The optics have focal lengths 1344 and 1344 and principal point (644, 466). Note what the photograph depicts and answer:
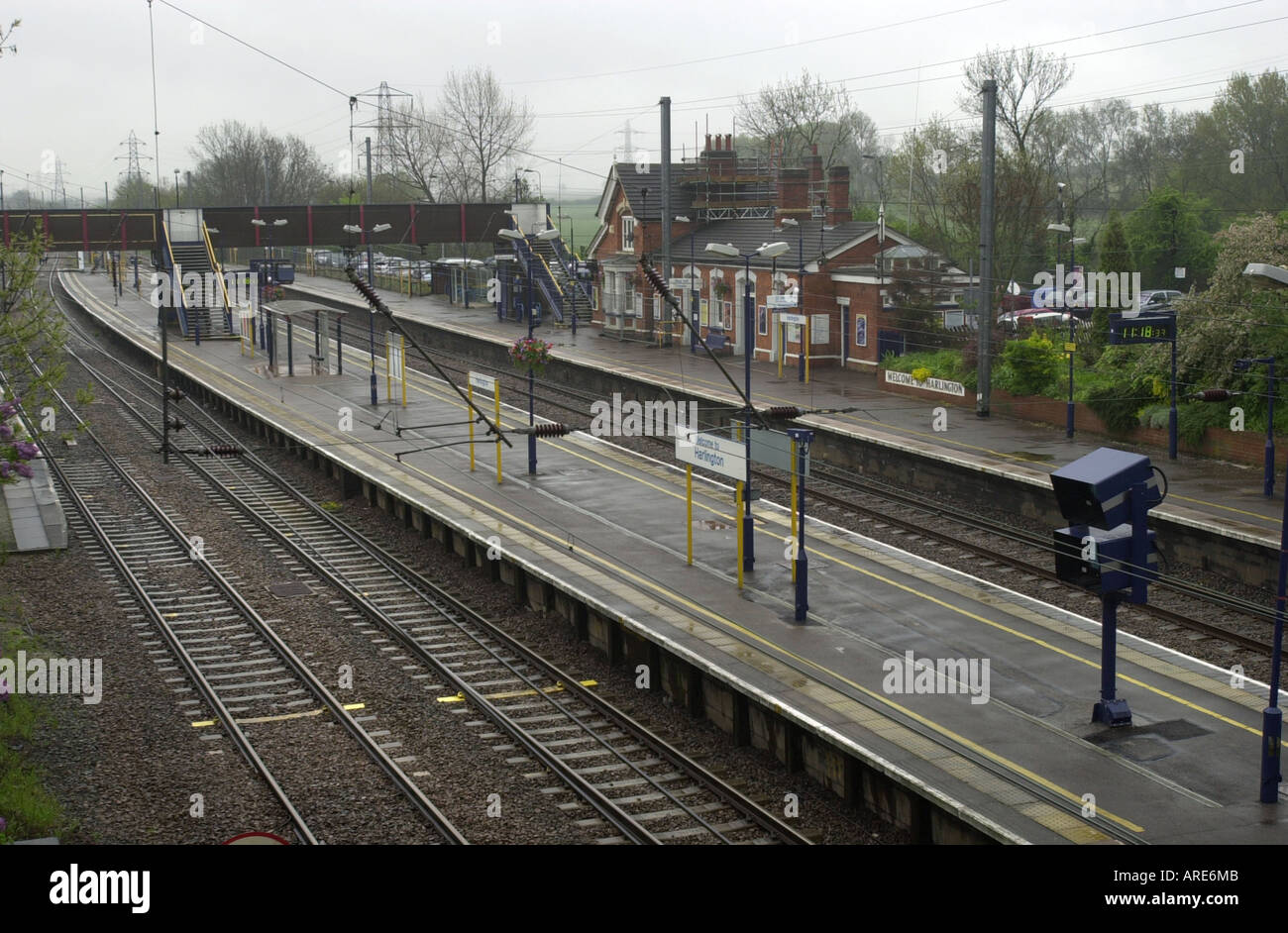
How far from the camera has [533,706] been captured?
16.3 meters

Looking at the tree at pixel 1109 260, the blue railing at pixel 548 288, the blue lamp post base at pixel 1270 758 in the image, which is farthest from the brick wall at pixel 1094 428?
the blue railing at pixel 548 288

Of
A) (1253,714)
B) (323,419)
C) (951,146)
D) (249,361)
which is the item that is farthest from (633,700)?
(951,146)

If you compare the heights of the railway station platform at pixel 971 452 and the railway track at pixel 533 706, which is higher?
the railway station platform at pixel 971 452

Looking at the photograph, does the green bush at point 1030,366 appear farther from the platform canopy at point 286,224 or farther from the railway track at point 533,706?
the platform canopy at point 286,224

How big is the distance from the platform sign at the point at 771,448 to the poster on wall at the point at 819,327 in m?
21.1

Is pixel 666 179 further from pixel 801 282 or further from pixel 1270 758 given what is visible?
pixel 1270 758

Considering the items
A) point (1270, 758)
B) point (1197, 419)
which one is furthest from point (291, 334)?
point (1270, 758)

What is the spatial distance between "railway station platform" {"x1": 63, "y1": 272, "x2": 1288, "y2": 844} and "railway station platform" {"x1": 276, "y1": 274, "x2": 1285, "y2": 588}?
176 inches

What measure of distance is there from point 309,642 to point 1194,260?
1526 inches

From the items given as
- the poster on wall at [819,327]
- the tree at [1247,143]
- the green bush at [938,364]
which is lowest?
the green bush at [938,364]

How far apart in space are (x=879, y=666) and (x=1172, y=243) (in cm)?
3729

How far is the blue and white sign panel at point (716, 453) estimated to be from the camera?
18.4 m

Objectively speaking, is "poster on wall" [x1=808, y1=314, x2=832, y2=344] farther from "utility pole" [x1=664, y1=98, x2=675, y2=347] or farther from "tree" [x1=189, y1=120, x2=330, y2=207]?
"tree" [x1=189, y1=120, x2=330, y2=207]
